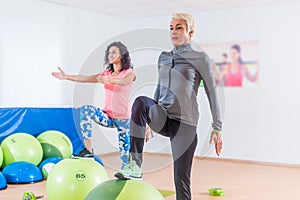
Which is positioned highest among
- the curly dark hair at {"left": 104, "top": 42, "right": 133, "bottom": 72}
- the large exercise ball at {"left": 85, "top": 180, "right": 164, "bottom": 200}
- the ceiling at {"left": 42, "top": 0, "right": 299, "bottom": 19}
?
the ceiling at {"left": 42, "top": 0, "right": 299, "bottom": 19}

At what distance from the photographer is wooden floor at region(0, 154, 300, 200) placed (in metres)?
4.09

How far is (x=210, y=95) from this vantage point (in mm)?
2451

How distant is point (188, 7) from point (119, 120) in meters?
3.58

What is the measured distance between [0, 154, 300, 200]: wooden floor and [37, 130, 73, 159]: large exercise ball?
0.61 metres

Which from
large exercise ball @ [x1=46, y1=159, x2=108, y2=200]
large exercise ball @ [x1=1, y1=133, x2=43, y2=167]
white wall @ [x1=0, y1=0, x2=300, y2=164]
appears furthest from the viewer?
white wall @ [x1=0, y1=0, x2=300, y2=164]

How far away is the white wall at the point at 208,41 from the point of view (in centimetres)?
561

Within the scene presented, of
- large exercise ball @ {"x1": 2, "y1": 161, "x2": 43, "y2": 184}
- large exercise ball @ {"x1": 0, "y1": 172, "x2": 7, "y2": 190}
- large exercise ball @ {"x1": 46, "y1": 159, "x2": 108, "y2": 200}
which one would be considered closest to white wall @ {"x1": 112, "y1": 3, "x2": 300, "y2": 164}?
large exercise ball @ {"x1": 2, "y1": 161, "x2": 43, "y2": 184}

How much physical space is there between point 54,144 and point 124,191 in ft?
10.3

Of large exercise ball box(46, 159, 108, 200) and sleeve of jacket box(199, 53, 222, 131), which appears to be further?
large exercise ball box(46, 159, 108, 200)

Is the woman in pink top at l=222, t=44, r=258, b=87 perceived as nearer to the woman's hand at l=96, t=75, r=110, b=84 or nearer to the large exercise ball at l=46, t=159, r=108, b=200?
the woman's hand at l=96, t=75, r=110, b=84

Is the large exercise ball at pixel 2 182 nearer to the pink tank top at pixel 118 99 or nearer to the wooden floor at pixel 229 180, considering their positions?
the wooden floor at pixel 229 180

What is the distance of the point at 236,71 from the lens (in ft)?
21.0

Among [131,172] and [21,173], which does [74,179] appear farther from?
[21,173]

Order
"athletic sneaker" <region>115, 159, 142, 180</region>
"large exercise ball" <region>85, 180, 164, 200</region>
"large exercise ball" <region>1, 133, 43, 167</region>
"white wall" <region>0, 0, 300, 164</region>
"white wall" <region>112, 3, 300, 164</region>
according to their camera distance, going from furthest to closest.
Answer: "white wall" <region>112, 3, 300, 164</region> → "white wall" <region>0, 0, 300, 164</region> → "large exercise ball" <region>1, 133, 43, 167</region> → "athletic sneaker" <region>115, 159, 142, 180</region> → "large exercise ball" <region>85, 180, 164, 200</region>
